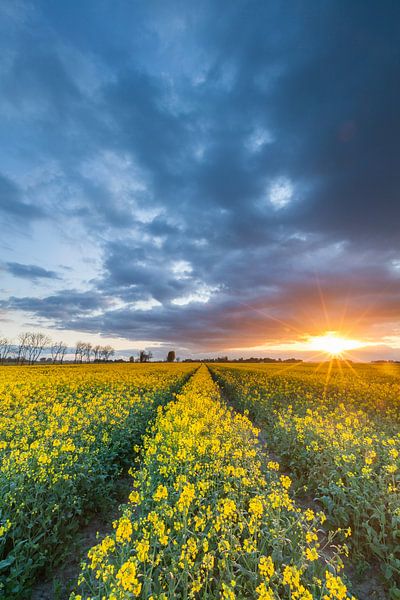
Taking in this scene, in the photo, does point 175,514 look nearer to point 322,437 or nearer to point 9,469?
point 9,469

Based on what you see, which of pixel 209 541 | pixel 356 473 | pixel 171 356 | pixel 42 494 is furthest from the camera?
pixel 171 356

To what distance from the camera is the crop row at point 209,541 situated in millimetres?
2893

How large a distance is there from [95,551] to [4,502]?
259 centimetres

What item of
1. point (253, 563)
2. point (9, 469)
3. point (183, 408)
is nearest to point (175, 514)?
point (253, 563)

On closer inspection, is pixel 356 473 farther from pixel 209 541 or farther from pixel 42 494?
pixel 42 494

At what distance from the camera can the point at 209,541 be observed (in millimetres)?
3812

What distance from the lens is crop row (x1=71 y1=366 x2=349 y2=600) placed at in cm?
289

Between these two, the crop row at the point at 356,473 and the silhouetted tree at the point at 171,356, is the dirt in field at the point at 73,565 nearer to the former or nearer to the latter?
the crop row at the point at 356,473

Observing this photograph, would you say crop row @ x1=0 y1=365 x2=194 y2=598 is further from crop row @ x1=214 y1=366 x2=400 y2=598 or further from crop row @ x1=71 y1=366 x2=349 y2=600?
crop row @ x1=214 y1=366 x2=400 y2=598

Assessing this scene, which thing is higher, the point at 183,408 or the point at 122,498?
the point at 183,408

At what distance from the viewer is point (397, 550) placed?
479 cm

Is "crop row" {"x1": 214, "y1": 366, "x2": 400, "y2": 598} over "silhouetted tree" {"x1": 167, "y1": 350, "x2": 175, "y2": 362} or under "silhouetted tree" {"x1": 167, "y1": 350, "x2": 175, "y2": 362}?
under

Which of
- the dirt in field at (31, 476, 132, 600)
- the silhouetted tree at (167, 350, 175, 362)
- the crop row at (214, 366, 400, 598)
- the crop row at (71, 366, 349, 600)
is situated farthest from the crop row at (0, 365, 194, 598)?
the silhouetted tree at (167, 350, 175, 362)

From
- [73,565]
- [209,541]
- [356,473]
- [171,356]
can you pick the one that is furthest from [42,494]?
[171,356]
